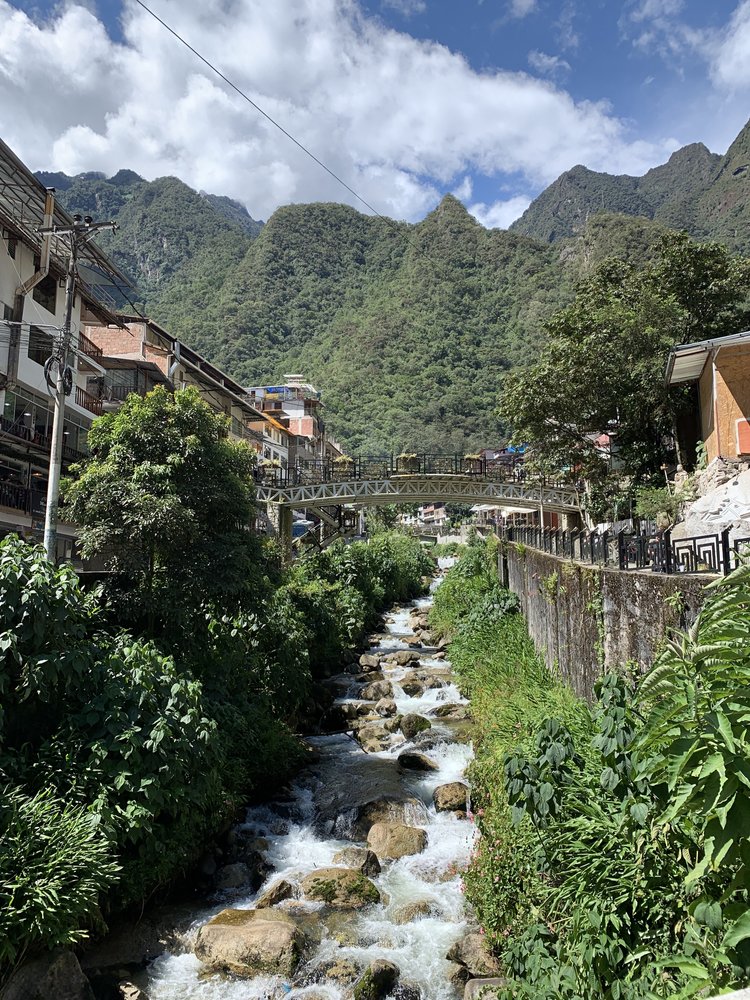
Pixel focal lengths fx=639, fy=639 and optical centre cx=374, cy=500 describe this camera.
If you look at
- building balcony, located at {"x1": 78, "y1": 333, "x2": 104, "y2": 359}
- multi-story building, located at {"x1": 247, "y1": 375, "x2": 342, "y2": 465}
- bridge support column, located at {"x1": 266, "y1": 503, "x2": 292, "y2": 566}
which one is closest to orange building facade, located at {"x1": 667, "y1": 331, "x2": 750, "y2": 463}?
bridge support column, located at {"x1": 266, "y1": 503, "x2": 292, "y2": 566}

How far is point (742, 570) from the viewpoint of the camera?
4293 mm

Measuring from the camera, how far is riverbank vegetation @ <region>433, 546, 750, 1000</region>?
3348 mm

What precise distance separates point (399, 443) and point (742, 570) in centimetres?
9203

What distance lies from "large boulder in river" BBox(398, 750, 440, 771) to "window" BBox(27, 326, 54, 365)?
16.2 meters

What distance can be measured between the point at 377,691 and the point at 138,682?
1338 cm

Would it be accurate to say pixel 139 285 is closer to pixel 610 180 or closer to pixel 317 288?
pixel 317 288

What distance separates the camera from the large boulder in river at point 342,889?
10344 mm

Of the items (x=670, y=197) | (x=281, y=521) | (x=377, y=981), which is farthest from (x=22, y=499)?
(x=670, y=197)

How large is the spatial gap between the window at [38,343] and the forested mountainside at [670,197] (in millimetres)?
65541

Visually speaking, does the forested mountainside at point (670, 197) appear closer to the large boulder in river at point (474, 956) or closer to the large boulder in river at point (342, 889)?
the large boulder in river at point (342, 889)

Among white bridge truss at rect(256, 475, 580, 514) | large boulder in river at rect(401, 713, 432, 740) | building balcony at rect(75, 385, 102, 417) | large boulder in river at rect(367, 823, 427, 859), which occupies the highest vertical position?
building balcony at rect(75, 385, 102, 417)

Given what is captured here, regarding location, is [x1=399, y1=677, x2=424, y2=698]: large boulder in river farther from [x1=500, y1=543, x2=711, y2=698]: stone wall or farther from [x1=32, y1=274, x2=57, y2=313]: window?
[x1=32, y1=274, x2=57, y2=313]: window

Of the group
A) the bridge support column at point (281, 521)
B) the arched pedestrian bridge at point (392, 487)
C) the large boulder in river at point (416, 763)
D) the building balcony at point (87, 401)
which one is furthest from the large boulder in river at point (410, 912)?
the arched pedestrian bridge at point (392, 487)

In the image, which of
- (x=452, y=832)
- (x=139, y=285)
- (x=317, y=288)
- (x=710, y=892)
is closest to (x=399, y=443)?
(x=317, y=288)
